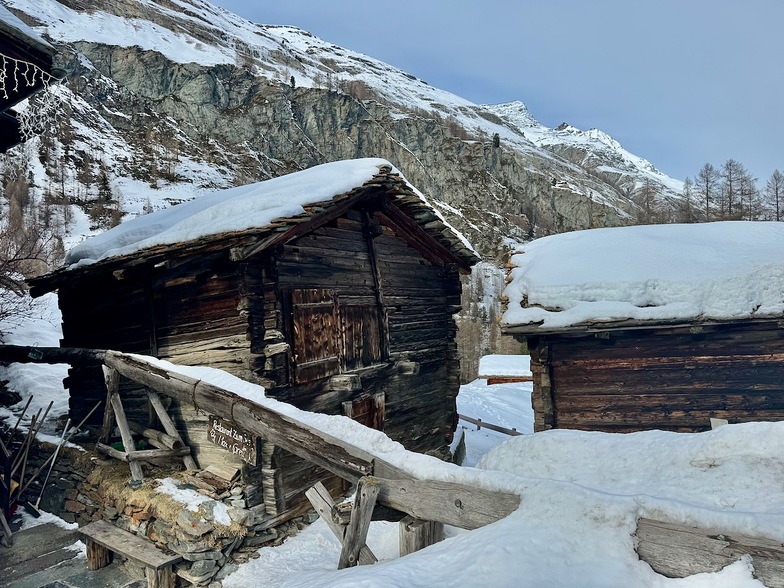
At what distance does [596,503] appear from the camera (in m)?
2.87

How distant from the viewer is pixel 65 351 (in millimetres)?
9750

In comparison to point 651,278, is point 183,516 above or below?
below

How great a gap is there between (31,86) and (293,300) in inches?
184

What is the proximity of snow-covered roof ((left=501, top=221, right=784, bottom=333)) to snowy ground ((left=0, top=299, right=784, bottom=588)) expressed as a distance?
5301mm

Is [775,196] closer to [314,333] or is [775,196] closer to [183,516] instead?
[314,333]

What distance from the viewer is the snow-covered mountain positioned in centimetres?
5525

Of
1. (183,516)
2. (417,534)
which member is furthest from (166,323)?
(417,534)

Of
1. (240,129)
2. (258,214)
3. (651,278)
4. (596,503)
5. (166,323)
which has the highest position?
(240,129)

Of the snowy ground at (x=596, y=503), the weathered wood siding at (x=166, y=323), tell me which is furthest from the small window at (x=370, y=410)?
the snowy ground at (x=596, y=503)

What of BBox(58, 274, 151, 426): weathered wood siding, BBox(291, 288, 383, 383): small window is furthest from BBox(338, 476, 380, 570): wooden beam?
BBox(58, 274, 151, 426): weathered wood siding

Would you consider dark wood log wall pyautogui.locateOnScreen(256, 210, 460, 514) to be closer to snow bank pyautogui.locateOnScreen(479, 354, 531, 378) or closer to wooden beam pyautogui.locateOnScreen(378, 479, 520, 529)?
wooden beam pyautogui.locateOnScreen(378, 479, 520, 529)

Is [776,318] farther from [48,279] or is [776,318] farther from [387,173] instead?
[48,279]

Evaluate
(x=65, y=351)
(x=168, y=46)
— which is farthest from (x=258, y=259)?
(x=168, y=46)

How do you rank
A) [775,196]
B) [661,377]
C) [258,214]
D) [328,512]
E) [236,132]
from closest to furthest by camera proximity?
[328,512], [258,214], [661,377], [775,196], [236,132]
